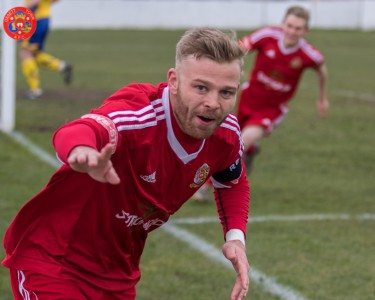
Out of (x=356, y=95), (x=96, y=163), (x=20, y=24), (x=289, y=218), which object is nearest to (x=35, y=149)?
(x=289, y=218)

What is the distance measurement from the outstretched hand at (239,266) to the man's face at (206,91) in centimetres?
54

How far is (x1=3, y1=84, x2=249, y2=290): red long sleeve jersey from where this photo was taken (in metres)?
4.06

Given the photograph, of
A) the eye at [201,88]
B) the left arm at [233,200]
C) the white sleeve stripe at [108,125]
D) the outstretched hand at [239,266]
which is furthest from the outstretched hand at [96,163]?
the left arm at [233,200]

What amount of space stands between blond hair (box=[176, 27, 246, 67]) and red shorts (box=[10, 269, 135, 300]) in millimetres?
1044

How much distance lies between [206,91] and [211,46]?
7.3 inches

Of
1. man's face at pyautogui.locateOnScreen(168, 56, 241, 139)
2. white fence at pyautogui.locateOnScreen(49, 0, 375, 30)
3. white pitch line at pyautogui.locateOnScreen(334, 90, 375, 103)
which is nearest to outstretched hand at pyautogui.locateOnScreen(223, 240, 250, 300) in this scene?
man's face at pyautogui.locateOnScreen(168, 56, 241, 139)

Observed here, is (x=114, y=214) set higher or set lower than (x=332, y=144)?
higher

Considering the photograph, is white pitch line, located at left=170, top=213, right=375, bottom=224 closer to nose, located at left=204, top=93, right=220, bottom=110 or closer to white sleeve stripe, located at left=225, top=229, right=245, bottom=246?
white sleeve stripe, located at left=225, top=229, right=245, bottom=246

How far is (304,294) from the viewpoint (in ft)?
21.0

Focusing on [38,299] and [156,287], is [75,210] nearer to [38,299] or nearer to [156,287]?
[38,299]

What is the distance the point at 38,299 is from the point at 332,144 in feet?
30.5

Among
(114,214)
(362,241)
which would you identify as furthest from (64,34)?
(114,214)

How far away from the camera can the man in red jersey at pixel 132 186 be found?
3959 mm

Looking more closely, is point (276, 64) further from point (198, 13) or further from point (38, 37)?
point (198, 13)
